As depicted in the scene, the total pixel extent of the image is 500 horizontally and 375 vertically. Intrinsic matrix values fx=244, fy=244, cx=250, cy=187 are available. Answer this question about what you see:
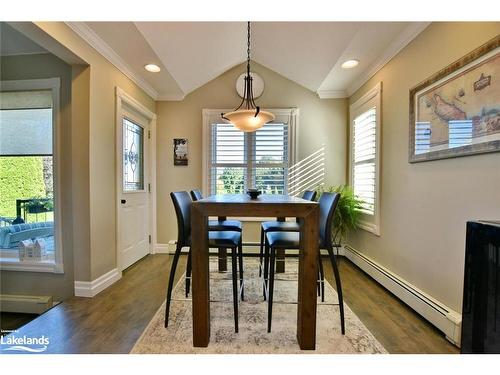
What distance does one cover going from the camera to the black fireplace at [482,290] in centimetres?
115

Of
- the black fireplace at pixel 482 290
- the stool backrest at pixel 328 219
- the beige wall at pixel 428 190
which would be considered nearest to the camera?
the black fireplace at pixel 482 290

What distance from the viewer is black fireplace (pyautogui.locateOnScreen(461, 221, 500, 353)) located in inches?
45.3

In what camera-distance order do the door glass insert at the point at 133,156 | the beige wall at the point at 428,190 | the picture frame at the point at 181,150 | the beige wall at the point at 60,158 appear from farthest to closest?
the picture frame at the point at 181,150 → the door glass insert at the point at 133,156 → the beige wall at the point at 60,158 → the beige wall at the point at 428,190

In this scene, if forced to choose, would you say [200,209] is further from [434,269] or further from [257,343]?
[434,269]

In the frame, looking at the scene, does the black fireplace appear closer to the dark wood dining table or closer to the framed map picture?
the framed map picture

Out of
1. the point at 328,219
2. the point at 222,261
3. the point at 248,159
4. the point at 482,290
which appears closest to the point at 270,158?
the point at 248,159

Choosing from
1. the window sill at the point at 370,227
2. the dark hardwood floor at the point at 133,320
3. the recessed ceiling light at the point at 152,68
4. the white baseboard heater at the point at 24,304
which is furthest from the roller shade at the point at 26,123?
the window sill at the point at 370,227

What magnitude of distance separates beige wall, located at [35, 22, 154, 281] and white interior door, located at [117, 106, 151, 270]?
0.15 metres

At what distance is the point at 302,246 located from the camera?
5.24ft

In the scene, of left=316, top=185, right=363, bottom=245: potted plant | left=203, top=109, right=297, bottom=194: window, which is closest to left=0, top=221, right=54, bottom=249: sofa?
left=203, top=109, right=297, bottom=194: window

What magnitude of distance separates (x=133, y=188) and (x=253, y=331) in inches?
95.5

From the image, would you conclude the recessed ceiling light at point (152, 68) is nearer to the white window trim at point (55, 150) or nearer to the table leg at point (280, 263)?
the white window trim at point (55, 150)

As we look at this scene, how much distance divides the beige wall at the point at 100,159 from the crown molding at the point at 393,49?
113 inches

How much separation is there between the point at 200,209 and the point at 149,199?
243 cm
